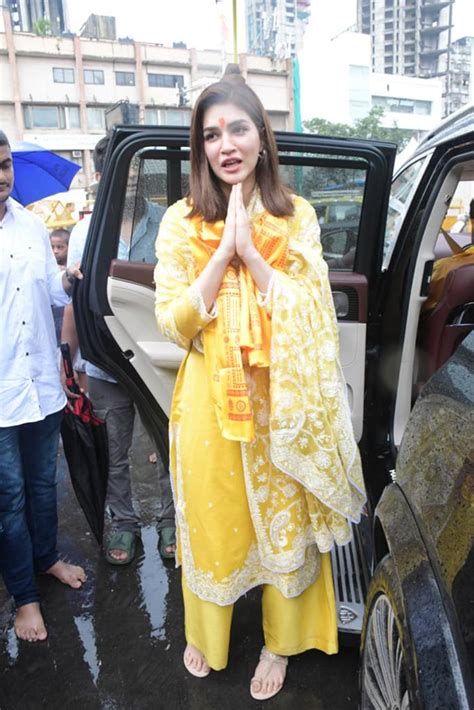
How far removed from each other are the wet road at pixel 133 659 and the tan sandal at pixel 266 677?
0.02 meters

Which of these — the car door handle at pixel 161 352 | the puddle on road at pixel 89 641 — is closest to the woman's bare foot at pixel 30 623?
the puddle on road at pixel 89 641

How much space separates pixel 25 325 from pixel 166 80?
49598mm

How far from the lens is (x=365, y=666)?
5.19ft

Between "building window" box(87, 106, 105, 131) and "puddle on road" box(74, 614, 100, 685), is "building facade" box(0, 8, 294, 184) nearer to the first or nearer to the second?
"building window" box(87, 106, 105, 131)

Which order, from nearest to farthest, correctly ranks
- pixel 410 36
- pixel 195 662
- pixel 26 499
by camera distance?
pixel 195 662 < pixel 26 499 < pixel 410 36

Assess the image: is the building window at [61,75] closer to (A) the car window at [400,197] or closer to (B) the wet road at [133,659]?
(A) the car window at [400,197]

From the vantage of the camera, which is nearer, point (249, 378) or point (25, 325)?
point (249, 378)

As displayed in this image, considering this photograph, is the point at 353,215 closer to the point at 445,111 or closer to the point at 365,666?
the point at 365,666

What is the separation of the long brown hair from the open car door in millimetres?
476

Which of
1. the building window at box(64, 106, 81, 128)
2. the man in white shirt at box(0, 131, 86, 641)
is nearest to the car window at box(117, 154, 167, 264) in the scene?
the man in white shirt at box(0, 131, 86, 641)

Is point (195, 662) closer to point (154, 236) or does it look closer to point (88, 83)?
point (154, 236)

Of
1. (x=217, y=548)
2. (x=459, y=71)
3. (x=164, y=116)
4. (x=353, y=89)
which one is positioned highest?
(x=459, y=71)

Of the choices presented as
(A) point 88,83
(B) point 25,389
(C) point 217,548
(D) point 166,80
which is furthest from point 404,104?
(C) point 217,548

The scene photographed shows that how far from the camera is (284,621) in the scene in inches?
76.3
